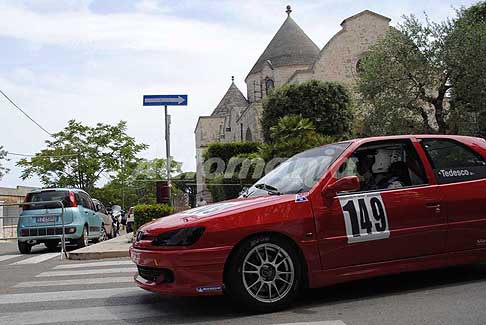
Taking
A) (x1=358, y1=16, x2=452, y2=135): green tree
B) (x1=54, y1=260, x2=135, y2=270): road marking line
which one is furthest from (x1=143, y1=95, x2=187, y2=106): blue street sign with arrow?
(x1=358, y1=16, x2=452, y2=135): green tree

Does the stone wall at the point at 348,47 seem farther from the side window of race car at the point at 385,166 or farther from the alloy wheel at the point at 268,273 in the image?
the alloy wheel at the point at 268,273

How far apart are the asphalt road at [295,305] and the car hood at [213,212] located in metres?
0.86

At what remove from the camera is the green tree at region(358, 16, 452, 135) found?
25.8m

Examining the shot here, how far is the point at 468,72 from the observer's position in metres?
25.1

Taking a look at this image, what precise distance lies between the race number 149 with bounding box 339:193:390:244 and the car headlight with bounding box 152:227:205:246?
1473mm

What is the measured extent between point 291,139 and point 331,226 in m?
21.0

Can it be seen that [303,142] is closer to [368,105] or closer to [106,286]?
[368,105]

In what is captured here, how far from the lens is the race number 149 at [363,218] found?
17.3 feet

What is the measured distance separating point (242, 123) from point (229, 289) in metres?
49.0

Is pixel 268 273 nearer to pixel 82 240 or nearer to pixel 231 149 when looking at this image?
pixel 82 240

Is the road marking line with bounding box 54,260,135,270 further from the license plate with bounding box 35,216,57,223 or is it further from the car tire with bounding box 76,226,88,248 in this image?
the car tire with bounding box 76,226,88,248

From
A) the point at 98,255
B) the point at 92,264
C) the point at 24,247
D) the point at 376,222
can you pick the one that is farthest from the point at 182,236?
the point at 24,247

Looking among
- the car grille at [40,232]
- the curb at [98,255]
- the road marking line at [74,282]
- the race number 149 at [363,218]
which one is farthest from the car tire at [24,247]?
the race number 149 at [363,218]

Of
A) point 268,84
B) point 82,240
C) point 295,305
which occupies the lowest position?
point 295,305
